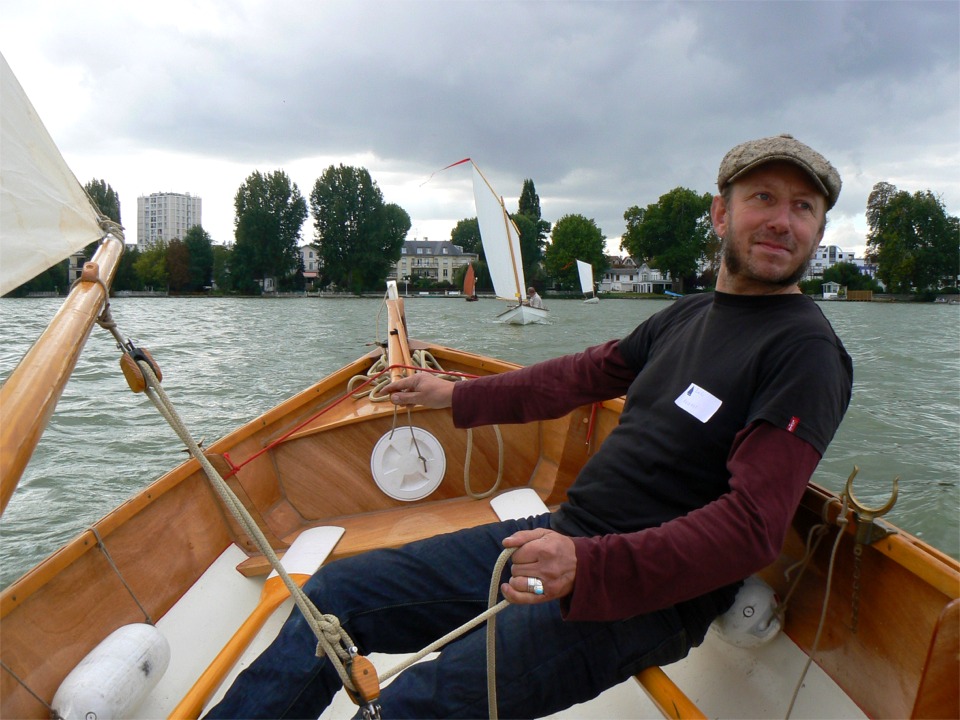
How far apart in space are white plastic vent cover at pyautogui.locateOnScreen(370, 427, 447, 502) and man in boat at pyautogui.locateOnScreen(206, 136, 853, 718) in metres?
1.16

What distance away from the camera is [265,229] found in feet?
179

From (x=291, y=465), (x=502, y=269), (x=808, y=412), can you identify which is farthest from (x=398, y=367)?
(x=502, y=269)

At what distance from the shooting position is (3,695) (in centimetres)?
140

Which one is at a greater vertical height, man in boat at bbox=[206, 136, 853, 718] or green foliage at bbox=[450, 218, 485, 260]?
green foliage at bbox=[450, 218, 485, 260]

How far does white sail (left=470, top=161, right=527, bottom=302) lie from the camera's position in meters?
23.4

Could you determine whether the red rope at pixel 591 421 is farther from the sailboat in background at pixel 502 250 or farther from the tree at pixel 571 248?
the tree at pixel 571 248

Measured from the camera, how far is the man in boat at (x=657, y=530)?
44.8 inches

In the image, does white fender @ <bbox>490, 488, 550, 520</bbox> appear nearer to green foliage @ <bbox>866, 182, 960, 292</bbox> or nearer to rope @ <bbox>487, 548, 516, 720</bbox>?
rope @ <bbox>487, 548, 516, 720</bbox>

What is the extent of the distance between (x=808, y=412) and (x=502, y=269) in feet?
82.0

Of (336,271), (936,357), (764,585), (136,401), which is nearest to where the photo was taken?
(764,585)

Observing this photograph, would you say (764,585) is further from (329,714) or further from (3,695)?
(3,695)

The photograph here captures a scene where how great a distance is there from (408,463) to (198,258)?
62230 mm

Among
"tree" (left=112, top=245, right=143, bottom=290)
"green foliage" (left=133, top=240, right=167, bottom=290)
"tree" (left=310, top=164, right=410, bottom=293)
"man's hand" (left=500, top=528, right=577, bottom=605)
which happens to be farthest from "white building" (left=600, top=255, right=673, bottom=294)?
"man's hand" (left=500, top=528, right=577, bottom=605)

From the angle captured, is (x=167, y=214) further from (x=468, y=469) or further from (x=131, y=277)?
(x=468, y=469)
